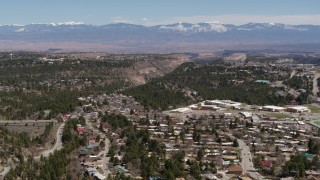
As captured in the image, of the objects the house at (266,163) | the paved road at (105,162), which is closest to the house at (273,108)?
the paved road at (105,162)

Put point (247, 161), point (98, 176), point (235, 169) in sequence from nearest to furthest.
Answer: point (98, 176)
point (235, 169)
point (247, 161)

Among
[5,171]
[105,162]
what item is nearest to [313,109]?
[105,162]

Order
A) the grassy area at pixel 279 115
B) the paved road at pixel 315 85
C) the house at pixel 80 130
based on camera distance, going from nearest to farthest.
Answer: the house at pixel 80 130
the grassy area at pixel 279 115
the paved road at pixel 315 85

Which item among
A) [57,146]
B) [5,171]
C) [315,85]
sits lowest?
[5,171]

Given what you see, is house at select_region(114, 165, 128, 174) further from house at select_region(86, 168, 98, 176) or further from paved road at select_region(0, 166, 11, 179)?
paved road at select_region(0, 166, 11, 179)

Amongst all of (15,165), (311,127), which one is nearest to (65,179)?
(15,165)

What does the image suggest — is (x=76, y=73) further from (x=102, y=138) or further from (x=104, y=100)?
(x=102, y=138)

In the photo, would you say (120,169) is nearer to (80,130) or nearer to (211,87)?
(80,130)

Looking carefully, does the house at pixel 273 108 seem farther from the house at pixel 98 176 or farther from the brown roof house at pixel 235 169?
the house at pixel 98 176
